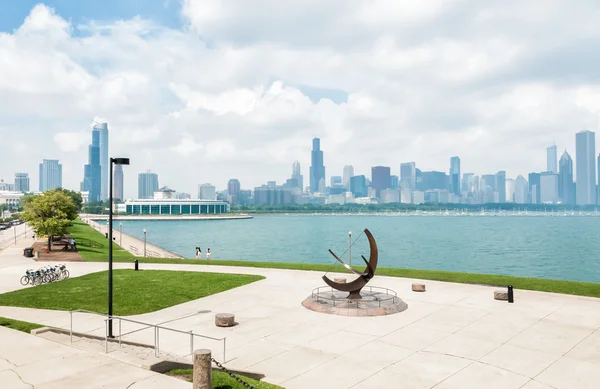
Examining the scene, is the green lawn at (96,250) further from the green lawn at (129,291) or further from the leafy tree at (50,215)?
the green lawn at (129,291)

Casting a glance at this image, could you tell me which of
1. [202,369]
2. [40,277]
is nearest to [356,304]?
[202,369]

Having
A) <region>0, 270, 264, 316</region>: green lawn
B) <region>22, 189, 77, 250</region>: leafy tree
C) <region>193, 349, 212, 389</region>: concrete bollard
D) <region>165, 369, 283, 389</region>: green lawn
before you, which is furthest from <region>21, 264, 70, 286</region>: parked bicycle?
<region>193, 349, 212, 389</region>: concrete bollard

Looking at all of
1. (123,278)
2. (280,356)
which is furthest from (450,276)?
(123,278)

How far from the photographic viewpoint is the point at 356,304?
21.0 m

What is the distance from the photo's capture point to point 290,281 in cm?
2872

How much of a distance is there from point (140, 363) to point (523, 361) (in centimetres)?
1176

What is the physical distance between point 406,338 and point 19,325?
15119 millimetres

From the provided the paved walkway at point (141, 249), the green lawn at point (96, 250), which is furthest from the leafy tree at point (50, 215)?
the paved walkway at point (141, 249)

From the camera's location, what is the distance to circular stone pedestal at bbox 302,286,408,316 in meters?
20.2

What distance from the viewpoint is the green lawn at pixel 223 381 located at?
11.7 m

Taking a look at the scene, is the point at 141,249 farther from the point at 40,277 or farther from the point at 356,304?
the point at 356,304

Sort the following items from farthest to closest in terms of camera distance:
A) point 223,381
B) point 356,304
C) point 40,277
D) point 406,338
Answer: point 40,277 → point 356,304 → point 406,338 → point 223,381

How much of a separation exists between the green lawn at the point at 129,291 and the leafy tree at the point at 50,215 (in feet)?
68.3

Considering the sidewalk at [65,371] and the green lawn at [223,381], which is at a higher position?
the sidewalk at [65,371]
